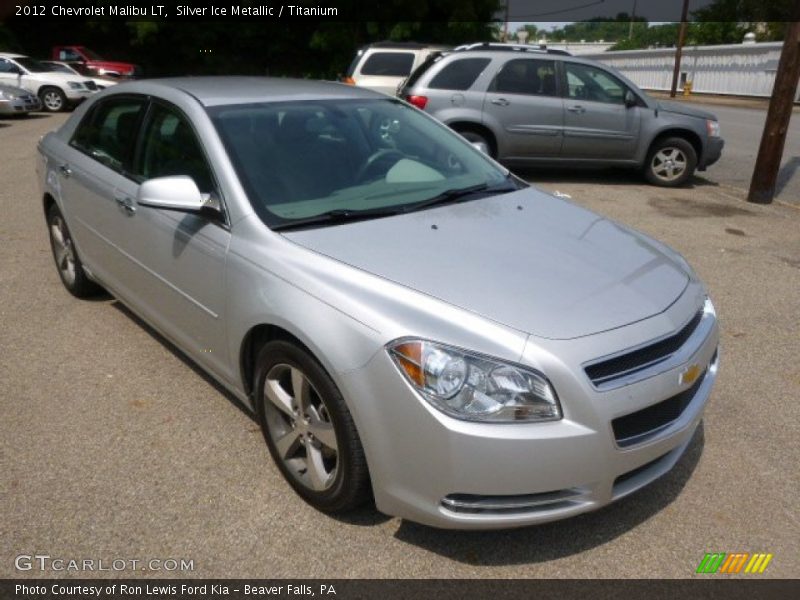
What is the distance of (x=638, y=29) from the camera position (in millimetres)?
82938

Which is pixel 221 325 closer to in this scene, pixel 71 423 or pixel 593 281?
pixel 71 423

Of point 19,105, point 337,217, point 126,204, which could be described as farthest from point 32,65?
point 337,217

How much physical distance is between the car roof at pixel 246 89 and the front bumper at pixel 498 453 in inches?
72.9

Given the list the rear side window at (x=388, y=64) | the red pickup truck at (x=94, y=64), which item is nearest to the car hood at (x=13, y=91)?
the red pickup truck at (x=94, y=64)

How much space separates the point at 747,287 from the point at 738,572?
141 inches

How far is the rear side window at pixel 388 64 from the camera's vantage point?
12.9 meters

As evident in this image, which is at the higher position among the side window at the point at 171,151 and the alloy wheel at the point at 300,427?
the side window at the point at 171,151

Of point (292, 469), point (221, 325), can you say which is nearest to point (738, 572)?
point (292, 469)

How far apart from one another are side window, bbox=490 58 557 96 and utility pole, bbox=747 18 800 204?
2742mm

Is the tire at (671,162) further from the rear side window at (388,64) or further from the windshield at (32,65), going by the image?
the windshield at (32,65)

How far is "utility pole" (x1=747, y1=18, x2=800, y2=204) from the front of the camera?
827 cm

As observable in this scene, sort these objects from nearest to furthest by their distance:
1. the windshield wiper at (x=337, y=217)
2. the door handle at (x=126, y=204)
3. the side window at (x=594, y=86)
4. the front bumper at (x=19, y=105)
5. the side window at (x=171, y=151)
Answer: the windshield wiper at (x=337, y=217) < the side window at (x=171, y=151) < the door handle at (x=126, y=204) < the side window at (x=594, y=86) < the front bumper at (x=19, y=105)

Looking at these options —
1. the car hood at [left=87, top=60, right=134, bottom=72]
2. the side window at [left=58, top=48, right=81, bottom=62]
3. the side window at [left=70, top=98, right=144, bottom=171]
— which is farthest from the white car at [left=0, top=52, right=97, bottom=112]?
A: the side window at [left=70, top=98, right=144, bottom=171]

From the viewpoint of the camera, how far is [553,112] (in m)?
9.70
